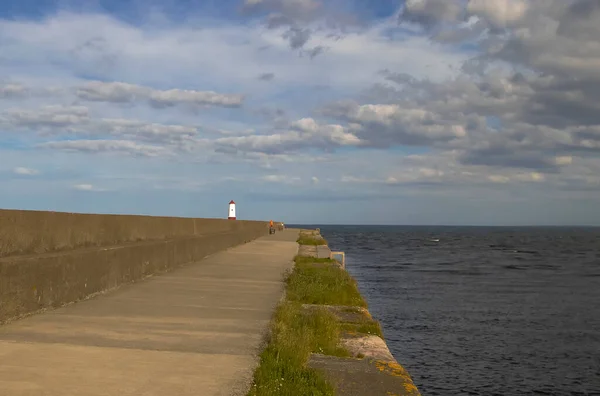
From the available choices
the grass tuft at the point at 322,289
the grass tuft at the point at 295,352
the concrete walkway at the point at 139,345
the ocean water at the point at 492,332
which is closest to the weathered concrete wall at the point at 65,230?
the concrete walkway at the point at 139,345

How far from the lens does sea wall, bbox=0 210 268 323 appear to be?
7.69 m

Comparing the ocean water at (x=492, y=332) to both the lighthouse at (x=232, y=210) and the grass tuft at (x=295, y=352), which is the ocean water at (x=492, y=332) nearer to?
the grass tuft at (x=295, y=352)

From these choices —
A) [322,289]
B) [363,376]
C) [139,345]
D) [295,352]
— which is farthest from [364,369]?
[322,289]

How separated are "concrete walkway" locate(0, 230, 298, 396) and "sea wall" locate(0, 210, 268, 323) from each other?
0.25 meters

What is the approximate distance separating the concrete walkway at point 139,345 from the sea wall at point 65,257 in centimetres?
25

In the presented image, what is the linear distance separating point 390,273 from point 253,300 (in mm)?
26745

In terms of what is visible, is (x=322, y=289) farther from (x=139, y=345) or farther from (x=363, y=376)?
(x=363, y=376)

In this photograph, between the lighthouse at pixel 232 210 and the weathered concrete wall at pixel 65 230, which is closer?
the weathered concrete wall at pixel 65 230

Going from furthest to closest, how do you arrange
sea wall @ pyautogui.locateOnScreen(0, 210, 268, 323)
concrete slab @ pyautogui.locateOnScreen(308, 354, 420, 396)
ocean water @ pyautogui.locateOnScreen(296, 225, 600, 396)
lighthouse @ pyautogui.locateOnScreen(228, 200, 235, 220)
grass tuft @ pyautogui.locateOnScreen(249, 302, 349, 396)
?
lighthouse @ pyautogui.locateOnScreen(228, 200, 235, 220), ocean water @ pyautogui.locateOnScreen(296, 225, 600, 396), sea wall @ pyautogui.locateOnScreen(0, 210, 268, 323), concrete slab @ pyautogui.locateOnScreen(308, 354, 420, 396), grass tuft @ pyautogui.locateOnScreen(249, 302, 349, 396)

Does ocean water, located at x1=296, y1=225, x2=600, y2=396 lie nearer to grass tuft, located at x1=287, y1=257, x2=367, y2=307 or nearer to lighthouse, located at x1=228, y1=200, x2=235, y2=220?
grass tuft, located at x1=287, y1=257, x2=367, y2=307

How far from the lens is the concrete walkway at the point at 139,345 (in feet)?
16.5

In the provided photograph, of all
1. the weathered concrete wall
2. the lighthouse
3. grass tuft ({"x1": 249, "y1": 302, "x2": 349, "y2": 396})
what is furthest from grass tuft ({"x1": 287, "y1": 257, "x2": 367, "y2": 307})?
the lighthouse

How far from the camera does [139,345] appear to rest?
660cm

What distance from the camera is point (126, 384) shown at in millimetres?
5059
